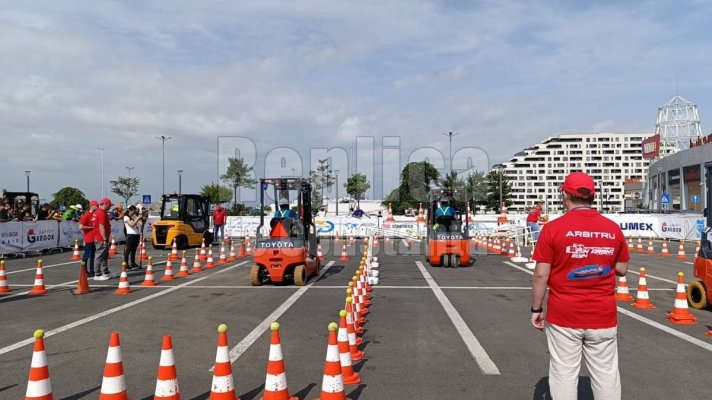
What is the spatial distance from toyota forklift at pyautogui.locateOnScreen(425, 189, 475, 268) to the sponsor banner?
53.2 ft

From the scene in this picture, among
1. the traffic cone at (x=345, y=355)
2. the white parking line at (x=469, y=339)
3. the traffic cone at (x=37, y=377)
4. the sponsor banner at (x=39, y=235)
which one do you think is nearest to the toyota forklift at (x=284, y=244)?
the white parking line at (x=469, y=339)

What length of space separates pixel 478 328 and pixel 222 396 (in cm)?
484

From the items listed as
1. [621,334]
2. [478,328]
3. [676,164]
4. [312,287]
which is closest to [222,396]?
[478,328]

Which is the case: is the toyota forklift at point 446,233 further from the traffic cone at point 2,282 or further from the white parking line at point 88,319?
the traffic cone at point 2,282

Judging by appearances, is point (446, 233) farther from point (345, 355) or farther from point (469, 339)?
point (345, 355)

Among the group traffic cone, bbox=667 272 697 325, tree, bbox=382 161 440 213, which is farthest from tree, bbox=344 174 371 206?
traffic cone, bbox=667 272 697 325

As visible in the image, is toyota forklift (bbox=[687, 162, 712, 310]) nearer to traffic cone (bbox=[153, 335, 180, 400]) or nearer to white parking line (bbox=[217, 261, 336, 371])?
white parking line (bbox=[217, 261, 336, 371])

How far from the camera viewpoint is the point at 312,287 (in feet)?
42.5

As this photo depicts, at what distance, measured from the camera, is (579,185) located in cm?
402

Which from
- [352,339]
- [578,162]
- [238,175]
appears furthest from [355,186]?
[578,162]

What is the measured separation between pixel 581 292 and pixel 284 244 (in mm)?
9685

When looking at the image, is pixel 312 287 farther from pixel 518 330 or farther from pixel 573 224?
pixel 573 224

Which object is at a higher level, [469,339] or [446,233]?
[446,233]

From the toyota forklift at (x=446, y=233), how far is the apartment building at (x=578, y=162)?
147132 mm
